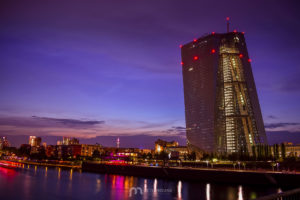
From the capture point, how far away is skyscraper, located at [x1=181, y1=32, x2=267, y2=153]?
147000mm

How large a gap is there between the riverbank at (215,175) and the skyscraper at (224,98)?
5372cm

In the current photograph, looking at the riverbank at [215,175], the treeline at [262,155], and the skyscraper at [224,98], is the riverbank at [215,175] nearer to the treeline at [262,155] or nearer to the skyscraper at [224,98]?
the treeline at [262,155]

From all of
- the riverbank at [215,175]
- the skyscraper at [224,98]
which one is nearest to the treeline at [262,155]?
the skyscraper at [224,98]

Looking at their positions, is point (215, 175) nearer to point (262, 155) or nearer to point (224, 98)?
point (262, 155)

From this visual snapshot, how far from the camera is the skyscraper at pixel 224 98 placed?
147000mm

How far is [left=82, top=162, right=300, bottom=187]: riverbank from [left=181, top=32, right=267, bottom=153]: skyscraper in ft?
176

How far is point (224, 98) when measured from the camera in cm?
14975

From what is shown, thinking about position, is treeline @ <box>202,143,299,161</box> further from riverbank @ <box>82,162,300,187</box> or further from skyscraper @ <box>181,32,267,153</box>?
riverbank @ <box>82,162,300,187</box>

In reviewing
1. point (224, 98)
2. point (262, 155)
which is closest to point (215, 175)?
point (262, 155)

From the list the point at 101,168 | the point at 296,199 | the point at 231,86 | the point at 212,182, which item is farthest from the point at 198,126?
the point at 296,199

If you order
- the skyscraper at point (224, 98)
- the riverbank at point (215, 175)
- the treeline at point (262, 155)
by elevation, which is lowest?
the riverbank at point (215, 175)

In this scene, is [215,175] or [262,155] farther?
Result: [262,155]

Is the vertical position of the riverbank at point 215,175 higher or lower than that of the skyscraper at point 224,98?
lower

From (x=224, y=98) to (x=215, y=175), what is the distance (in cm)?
7400
